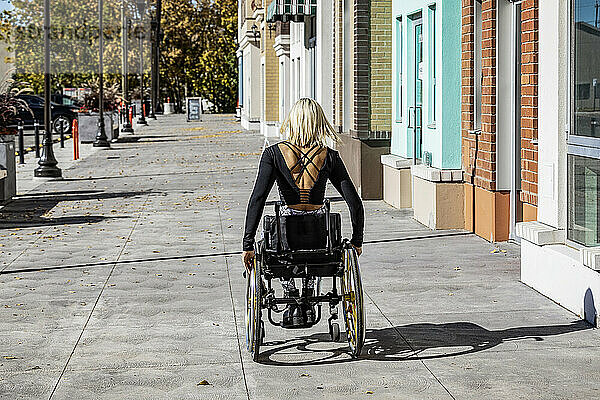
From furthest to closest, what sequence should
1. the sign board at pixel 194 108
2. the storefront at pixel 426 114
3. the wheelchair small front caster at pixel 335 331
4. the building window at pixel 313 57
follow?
the sign board at pixel 194 108
the building window at pixel 313 57
the storefront at pixel 426 114
the wheelchair small front caster at pixel 335 331

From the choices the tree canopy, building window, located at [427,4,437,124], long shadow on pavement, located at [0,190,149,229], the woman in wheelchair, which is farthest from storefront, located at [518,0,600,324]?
the tree canopy

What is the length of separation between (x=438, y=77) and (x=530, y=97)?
336cm

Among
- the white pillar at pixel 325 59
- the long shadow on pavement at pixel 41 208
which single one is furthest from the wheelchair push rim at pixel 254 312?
the white pillar at pixel 325 59

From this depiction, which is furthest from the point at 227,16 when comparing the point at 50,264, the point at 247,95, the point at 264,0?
the point at 50,264

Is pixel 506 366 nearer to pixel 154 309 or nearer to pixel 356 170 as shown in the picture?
pixel 154 309

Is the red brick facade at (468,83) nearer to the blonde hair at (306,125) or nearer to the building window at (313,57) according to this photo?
the blonde hair at (306,125)

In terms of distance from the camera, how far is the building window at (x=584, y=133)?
823 centimetres

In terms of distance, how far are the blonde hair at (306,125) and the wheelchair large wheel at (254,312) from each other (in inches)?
33.2

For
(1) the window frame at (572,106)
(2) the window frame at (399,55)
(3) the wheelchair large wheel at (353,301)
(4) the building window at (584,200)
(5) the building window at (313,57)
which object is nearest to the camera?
(3) the wheelchair large wheel at (353,301)

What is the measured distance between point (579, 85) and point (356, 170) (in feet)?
30.9

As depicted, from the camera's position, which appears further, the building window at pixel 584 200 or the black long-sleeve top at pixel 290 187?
the building window at pixel 584 200

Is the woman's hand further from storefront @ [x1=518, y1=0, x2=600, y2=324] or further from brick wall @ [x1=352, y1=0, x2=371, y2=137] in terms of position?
brick wall @ [x1=352, y1=0, x2=371, y2=137]

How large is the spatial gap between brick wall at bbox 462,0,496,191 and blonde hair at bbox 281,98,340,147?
5490 mm

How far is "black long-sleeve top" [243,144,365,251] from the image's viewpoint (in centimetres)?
700
